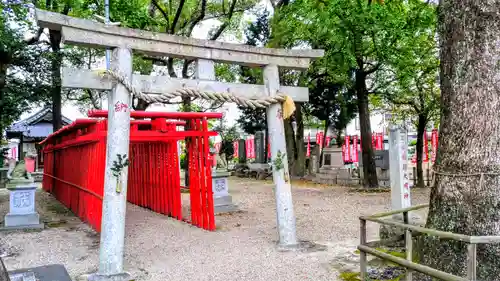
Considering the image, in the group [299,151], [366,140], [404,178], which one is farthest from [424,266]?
[299,151]

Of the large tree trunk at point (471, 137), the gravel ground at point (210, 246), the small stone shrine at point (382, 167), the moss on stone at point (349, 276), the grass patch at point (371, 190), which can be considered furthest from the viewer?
the small stone shrine at point (382, 167)

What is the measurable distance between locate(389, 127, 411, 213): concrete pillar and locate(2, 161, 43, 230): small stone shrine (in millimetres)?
7556

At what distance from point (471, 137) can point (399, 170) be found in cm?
335

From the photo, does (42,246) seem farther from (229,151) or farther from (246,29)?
(229,151)

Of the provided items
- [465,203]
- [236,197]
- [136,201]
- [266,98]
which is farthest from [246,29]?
[465,203]

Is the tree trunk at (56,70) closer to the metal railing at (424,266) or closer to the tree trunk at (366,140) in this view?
the tree trunk at (366,140)

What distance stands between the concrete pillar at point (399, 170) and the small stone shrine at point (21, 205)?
7556 millimetres

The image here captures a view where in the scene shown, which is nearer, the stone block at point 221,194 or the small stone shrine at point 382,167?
the stone block at point 221,194

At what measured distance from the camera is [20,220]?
9047 mm

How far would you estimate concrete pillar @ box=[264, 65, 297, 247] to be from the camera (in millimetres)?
6754

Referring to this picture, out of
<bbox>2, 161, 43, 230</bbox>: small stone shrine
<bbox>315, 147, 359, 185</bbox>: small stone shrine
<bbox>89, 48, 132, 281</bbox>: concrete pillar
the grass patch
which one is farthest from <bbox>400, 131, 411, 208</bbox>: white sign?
<bbox>315, 147, 359, 185</bbox>: small stone shrine

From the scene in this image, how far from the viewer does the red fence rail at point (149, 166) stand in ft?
27.9

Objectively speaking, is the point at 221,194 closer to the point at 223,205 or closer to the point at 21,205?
the point at 223,205

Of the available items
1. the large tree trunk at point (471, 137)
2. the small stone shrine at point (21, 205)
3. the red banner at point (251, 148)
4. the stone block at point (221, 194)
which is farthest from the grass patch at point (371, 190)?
the large tree trunk at point (471, 137)
